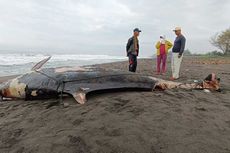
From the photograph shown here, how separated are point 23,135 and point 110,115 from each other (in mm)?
1209

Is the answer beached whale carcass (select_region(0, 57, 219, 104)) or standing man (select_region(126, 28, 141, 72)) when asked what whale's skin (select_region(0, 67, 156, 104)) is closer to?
beached whale carcass (select_region(0, 57, 219, 104))

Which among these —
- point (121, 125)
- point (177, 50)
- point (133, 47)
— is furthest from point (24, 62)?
point (121, 125)

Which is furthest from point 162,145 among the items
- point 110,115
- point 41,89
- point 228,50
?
point 228,50

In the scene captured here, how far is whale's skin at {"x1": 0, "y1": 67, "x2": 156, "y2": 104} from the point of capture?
476cm

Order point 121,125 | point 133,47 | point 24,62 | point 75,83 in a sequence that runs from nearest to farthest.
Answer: point 121,125, point 75,83, point 133,47, point 24,62

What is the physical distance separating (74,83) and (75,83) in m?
0.02

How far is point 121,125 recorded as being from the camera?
329cm

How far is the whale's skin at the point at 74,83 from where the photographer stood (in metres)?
4.76

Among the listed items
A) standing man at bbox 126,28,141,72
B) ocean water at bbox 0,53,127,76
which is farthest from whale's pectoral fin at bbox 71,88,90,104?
ocean water at bbox 0,53,127,76

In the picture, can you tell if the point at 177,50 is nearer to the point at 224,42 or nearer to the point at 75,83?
the point at 75,83

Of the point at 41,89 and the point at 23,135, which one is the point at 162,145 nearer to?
the point at 23,135

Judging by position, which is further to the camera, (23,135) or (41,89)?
(41,89)

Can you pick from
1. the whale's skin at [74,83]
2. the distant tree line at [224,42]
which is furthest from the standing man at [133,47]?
the distant tree line at [224,42]

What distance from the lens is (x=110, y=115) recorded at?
3.67 m
